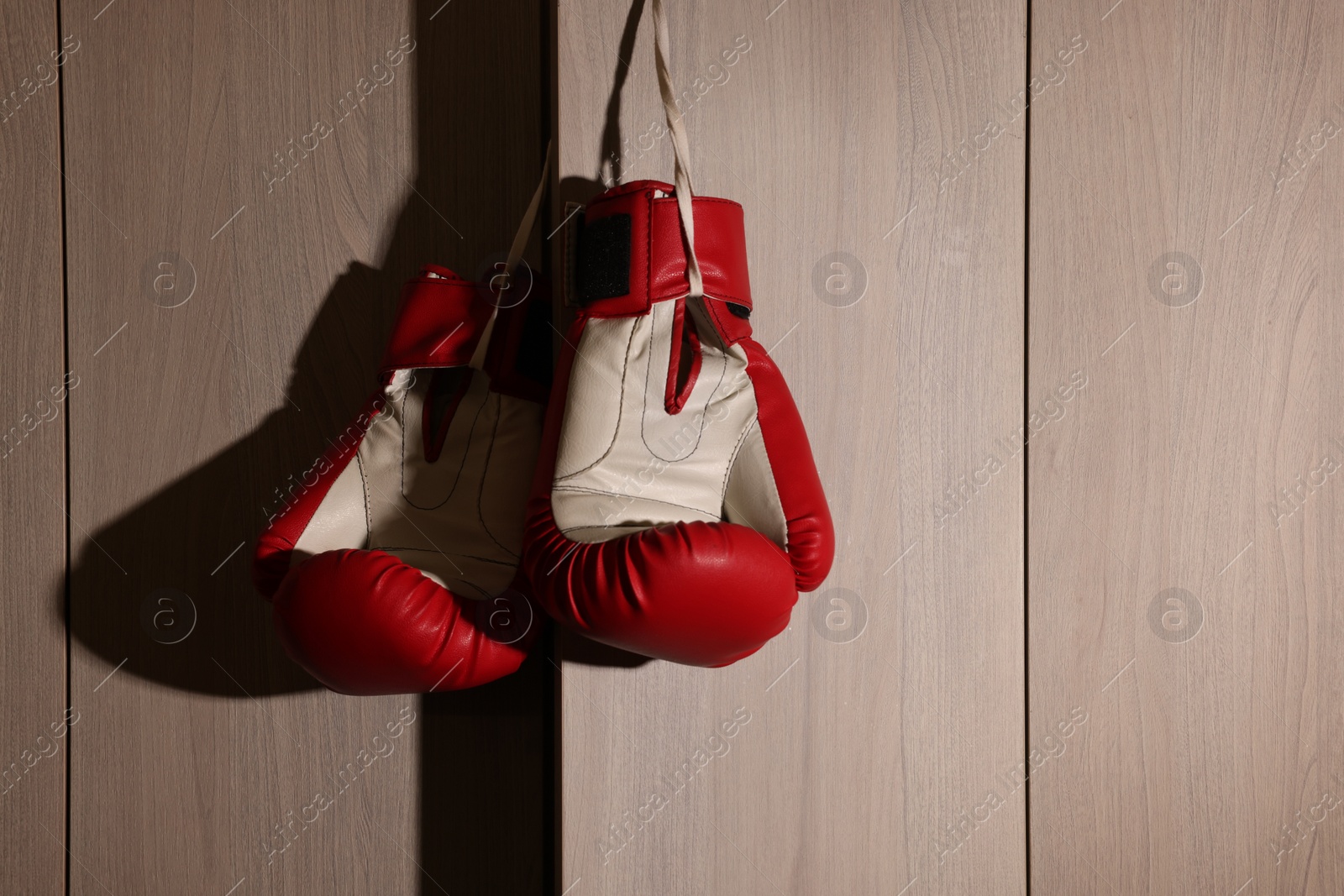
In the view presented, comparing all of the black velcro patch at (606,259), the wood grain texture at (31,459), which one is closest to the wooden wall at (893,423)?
the wood grain texture at (31,459)

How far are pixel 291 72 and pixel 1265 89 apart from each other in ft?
4.23

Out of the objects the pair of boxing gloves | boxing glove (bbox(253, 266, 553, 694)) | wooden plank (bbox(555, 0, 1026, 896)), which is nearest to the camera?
the pair of boxing gloves

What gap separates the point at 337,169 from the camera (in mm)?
1023

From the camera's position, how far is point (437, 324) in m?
0.85

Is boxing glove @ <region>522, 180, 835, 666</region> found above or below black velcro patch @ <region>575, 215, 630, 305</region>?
below

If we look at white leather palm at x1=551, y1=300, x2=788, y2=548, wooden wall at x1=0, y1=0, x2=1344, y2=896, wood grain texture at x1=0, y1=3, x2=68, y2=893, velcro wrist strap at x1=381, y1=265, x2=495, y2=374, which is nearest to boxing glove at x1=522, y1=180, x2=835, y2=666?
white leather palm at x1=551, y1=300, x2=788, y2=548

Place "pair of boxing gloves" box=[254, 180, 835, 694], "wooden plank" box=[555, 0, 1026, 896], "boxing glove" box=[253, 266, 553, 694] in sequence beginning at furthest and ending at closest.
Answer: "wooden plank" box=[555, 0, 1026, 896]
"boxing glove" box=[253, 266, 553, 694]
"pair of boxing gloves" box=[254, 180, 835, 694]

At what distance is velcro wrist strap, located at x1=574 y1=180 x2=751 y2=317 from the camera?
778 mm

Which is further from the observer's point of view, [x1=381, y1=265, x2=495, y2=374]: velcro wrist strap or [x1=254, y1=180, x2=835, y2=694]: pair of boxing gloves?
[x1=381, y1=265, x2=495, y2=374]: velcro wrist strap

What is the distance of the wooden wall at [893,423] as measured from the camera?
0.99m

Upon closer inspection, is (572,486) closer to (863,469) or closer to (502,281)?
(502,281)

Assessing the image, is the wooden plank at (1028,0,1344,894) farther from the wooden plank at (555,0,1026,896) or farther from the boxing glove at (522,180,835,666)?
the boxing glove at (522,180,835,666)

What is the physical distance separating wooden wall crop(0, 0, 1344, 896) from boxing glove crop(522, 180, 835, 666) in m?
0.24

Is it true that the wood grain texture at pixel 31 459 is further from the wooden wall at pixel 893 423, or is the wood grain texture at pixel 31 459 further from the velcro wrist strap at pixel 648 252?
the velcro wrist strap at pixel 648 252
